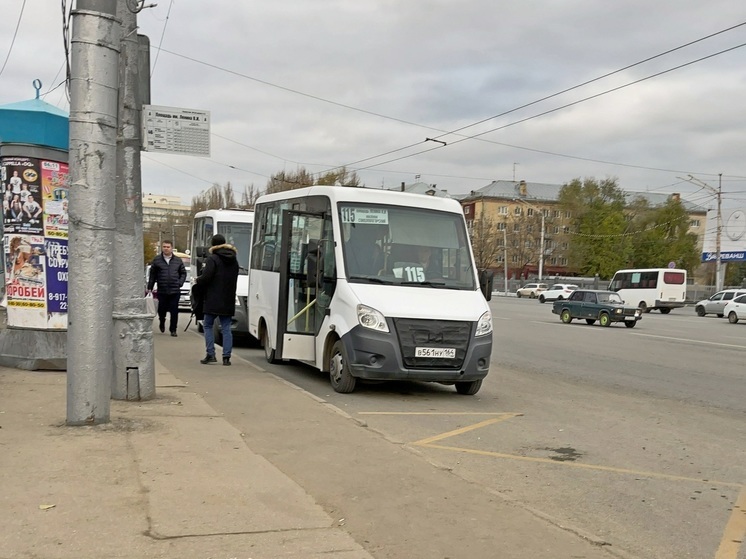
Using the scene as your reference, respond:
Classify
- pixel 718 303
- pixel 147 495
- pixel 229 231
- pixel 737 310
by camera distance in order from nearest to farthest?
pixel 147 495, pixel 229 231, pixel 737 310, pixel 718 303

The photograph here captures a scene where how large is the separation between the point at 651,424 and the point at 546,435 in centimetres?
170

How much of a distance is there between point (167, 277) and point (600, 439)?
10791mm

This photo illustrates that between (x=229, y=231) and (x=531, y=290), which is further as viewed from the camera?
(x=531, y=290)

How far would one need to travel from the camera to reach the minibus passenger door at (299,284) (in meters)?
11.2

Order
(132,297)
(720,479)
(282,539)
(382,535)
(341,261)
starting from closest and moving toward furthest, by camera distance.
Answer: (282,539) → (382,535) → (720,479) → (132,297) → (341,261)

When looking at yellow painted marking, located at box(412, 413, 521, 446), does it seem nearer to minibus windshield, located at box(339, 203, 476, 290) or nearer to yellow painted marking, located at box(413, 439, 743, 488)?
yellow painted marking, located at box(413, 439, 743, 488)

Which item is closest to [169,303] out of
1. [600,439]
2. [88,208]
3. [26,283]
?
[26,283]

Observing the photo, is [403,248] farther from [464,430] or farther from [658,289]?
[658,289]

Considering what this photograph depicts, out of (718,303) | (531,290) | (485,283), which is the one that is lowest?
(531,290)

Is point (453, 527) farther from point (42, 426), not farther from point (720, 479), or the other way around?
point (42, 426)

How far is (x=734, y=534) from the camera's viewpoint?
16.7 feet

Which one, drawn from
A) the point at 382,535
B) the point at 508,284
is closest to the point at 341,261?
the point at 382,535

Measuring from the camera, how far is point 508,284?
9138 centimetres

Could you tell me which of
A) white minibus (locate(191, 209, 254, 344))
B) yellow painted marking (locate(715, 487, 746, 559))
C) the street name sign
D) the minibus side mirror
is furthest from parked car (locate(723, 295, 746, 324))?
the street name sign
